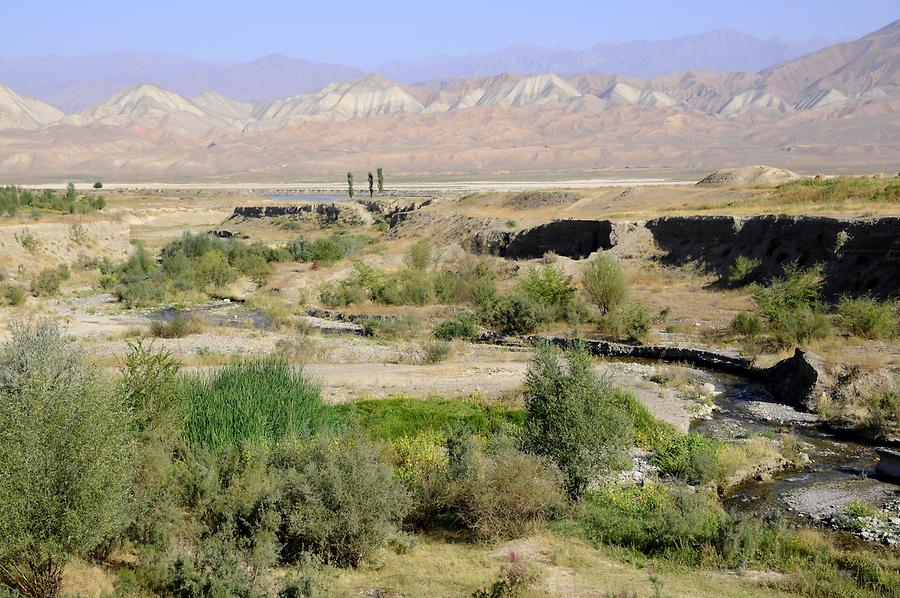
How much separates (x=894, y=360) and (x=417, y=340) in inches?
636

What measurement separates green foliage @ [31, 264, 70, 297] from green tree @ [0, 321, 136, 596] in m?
36.8

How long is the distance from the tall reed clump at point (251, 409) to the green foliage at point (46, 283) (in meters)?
30.4

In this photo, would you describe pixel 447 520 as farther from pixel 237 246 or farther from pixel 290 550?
pixel 237 246

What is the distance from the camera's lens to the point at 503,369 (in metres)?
25.9

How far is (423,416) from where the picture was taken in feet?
64.1

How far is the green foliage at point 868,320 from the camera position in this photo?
28.0m

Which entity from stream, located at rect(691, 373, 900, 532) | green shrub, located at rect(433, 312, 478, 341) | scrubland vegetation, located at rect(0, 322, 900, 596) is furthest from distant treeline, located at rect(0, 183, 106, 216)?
stream, located at rect(691, 373, 900, 532)

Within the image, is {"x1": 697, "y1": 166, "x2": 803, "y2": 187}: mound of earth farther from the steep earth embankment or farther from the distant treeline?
the distant treeline

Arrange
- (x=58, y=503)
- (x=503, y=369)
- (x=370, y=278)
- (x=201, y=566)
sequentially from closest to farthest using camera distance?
(x=58, y=503) → (x=201, y=566) → (x=503, y=369) → (x=370, y=278)

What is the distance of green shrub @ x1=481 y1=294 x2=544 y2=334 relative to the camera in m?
33.4

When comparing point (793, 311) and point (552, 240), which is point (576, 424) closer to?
point (793, 311)

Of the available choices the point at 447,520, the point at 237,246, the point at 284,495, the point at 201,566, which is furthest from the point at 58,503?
the point at 237,246

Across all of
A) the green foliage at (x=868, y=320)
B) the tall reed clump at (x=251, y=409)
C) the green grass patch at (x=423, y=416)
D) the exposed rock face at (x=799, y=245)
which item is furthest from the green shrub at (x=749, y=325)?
the tall reed clump at (x=251, y=409)

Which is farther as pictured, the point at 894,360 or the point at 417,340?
the point at 417,340
